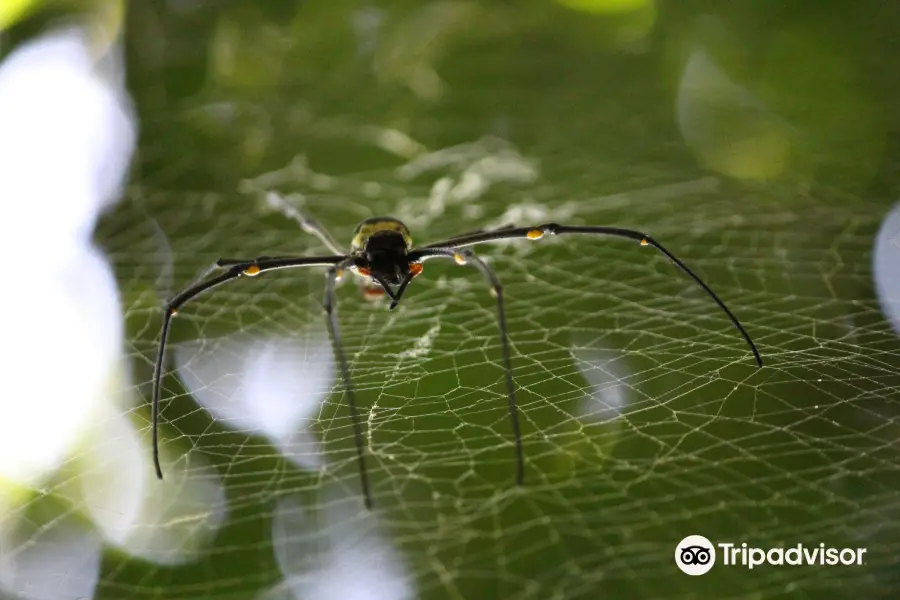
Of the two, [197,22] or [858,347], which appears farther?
[197,22]

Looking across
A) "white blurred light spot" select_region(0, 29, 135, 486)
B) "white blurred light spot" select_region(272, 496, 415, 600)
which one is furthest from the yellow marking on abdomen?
"white blurred light spot" select_region(0, 29, 135, 486)

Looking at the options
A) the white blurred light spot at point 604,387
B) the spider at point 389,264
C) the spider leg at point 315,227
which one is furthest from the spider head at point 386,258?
the white blurred light spot at point 604,387

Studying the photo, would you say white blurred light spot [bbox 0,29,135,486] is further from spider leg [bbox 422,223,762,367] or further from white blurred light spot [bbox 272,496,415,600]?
spider leg [bbox 422,223,762,367]

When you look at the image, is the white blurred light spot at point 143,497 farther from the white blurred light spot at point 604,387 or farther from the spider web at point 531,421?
the white blurred light spot at point 604,387

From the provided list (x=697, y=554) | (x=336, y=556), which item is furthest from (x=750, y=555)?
(x=336, y=556)

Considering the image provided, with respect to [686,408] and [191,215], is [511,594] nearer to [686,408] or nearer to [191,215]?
[686,408]

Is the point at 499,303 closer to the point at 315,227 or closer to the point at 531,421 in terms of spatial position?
the point at 531,421

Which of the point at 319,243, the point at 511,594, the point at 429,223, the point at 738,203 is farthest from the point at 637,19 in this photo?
the point at 511,594
